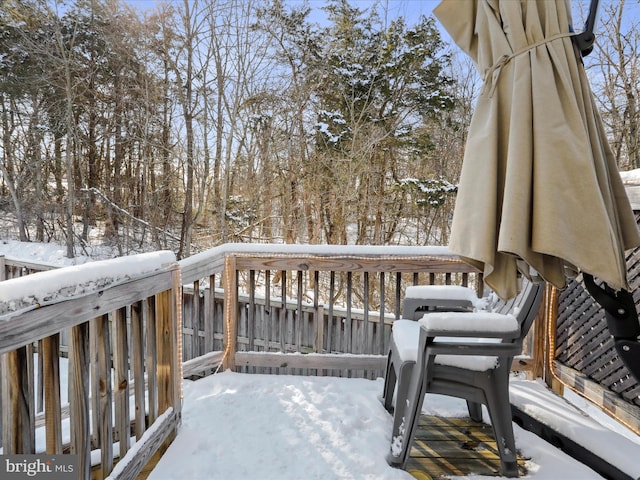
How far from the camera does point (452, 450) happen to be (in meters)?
1.91

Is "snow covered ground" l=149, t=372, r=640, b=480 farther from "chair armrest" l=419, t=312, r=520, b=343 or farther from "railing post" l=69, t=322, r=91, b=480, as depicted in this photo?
"chair armrest" l=419, t=312, r=520, b=343

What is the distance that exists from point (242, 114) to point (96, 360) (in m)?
8.04

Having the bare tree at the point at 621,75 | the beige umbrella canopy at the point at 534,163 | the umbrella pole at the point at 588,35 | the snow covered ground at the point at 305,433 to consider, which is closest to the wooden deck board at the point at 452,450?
the snow covered ground at the point at 305,433

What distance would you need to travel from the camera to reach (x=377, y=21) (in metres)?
8.73

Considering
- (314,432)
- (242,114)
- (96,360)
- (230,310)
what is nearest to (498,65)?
(96,360)

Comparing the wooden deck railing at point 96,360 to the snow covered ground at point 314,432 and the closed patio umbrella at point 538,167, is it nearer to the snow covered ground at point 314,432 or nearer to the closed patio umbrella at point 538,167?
the snow covered ground at point 314,432

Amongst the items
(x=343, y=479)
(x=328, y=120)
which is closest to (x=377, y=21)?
(x=328, y=120)

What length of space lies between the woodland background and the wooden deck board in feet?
21.7

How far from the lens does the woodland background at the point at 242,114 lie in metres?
8.45

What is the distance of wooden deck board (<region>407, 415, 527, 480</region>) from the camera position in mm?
1753

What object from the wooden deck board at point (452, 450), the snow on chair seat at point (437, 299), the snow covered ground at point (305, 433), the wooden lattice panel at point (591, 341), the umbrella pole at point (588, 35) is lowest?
the wooden deck board at point (452, 450)

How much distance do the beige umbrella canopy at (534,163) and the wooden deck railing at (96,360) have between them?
130 cm

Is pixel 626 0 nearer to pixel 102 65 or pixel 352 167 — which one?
pixel 352 167

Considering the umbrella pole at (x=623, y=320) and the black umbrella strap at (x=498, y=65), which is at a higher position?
the black umbrella strap at (x=498, y=65)
